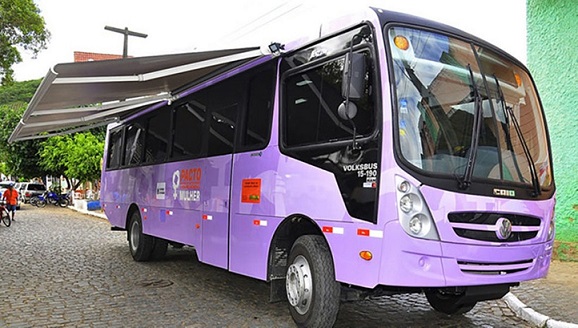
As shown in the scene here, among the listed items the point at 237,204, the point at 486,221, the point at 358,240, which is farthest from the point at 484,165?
the point at 237,204

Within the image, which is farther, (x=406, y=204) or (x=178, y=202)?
(x=178, y=202)

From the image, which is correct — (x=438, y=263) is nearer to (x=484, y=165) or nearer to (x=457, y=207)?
(x=457, y=207)

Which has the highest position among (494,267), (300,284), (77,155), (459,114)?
(77,155)

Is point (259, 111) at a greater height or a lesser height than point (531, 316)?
greater

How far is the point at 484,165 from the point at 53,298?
5.68m

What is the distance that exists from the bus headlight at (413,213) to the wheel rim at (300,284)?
1.27 meters

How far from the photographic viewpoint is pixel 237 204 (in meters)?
6.43

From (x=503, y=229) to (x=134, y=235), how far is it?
7.64 m

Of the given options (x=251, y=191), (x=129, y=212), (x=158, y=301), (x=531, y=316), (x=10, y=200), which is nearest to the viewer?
(x=531, y=316)

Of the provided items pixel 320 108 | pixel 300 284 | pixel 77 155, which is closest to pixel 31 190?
pixel 77 155

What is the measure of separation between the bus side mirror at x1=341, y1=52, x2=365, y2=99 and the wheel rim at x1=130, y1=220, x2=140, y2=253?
22.3 ft

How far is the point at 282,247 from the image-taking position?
572 cm

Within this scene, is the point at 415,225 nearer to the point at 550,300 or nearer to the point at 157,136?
the point at 550,300

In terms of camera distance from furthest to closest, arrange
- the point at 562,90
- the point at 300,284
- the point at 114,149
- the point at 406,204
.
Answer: the point at 114,149 < the point at 562,90 < the point at 300,284 < the point at 406,204
